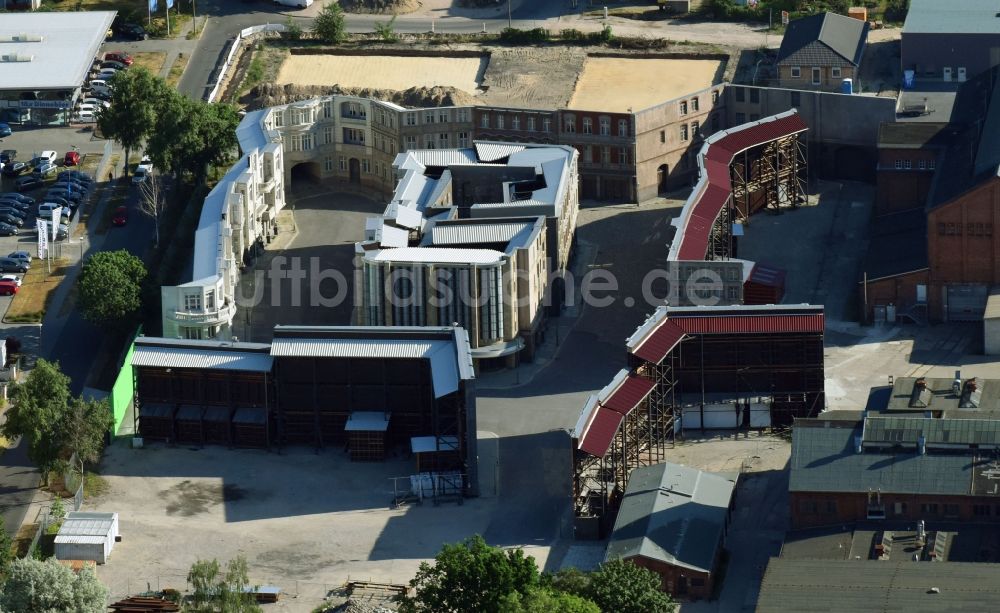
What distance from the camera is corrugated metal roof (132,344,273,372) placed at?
19475 centimetres

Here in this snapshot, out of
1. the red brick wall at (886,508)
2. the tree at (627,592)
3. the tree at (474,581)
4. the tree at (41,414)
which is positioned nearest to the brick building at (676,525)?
the tree at (627,592)

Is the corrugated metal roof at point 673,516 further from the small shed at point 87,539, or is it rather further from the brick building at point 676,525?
the small shed at point 87,539

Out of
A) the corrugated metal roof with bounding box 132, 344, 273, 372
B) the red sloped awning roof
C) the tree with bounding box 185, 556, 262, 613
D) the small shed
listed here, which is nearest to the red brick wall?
the red sloped awning roof

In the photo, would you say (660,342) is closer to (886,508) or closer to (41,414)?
(886,508)

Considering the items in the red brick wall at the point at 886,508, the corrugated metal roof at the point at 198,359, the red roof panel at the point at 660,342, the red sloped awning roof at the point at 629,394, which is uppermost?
the red roof panel at the point at 660,342

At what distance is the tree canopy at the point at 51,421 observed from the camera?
188750mm

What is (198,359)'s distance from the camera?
Result: 196 m

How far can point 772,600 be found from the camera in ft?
536

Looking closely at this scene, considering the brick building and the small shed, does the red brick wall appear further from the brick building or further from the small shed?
the small shed

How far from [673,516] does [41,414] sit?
43.5 meters

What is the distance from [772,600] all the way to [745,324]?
115 feet

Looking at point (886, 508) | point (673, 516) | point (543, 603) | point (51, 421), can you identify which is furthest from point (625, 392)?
point (51, 421)

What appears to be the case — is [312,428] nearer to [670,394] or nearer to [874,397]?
[670,394]

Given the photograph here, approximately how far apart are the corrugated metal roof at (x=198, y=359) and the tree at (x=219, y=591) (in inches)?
974
